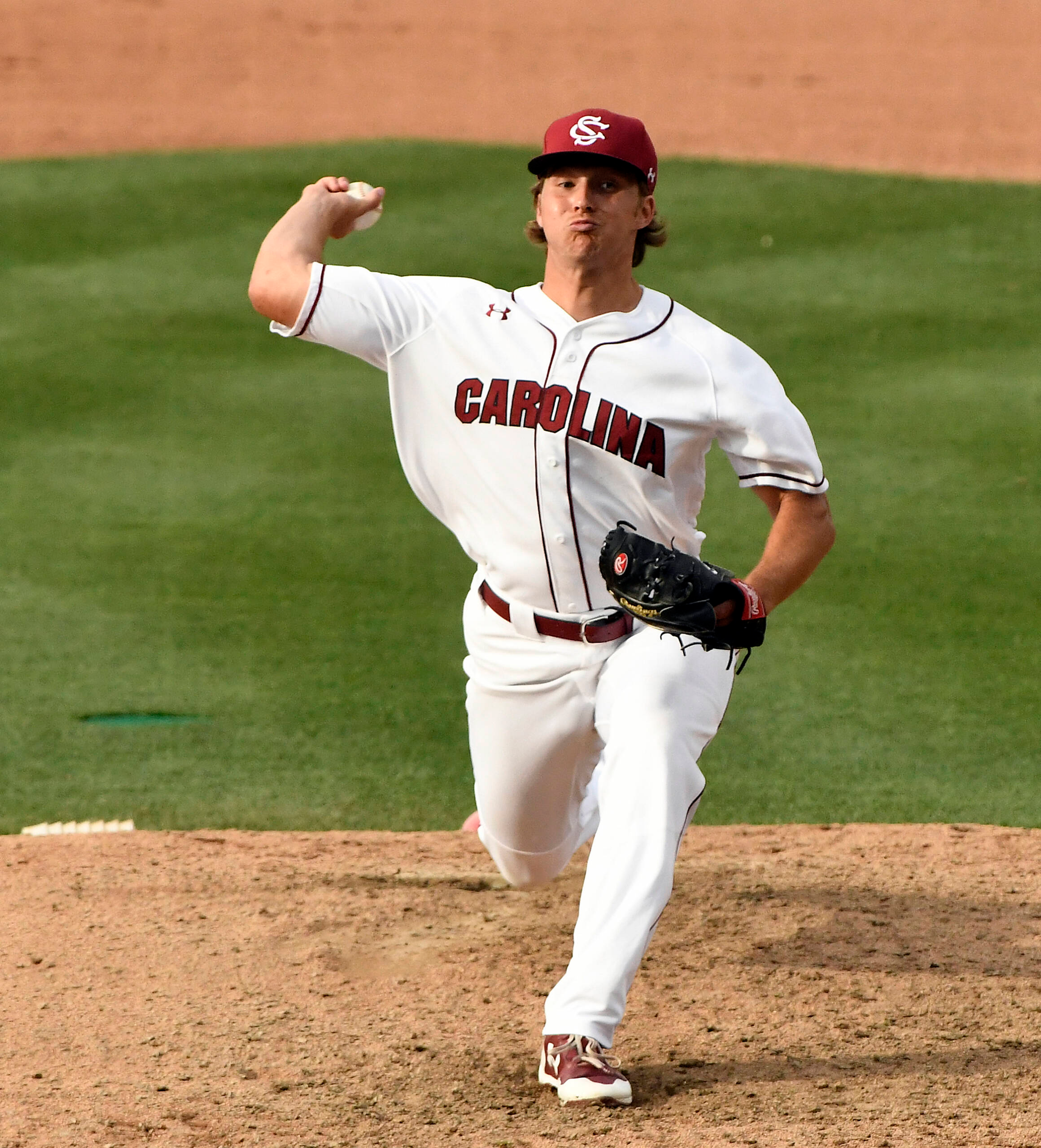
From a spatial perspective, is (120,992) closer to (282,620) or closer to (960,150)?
(282,620)

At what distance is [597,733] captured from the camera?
406cm

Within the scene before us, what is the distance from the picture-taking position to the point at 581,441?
388 cm

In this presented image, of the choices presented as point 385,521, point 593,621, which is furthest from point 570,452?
point 385,521

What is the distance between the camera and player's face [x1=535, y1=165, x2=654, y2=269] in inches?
153

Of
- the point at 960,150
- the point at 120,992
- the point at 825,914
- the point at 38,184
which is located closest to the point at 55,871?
the point at 120,992

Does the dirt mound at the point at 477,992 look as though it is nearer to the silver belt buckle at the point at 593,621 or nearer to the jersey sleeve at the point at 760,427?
the silver belt buckle at the point at 593,621

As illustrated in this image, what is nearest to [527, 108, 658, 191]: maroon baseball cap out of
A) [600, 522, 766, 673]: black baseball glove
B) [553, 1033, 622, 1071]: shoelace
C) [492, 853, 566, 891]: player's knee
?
[600, 522, 766, 673]: black baseball glove

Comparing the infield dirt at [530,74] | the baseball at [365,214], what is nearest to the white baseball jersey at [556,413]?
the baseball at [365,214]

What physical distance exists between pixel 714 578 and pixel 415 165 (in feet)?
41.0

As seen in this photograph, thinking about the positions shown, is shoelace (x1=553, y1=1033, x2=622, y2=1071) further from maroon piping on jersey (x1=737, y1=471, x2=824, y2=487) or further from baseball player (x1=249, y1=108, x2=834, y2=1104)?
maroon piping on jersey (x1=737, y1=471, x2=824, y2=487)

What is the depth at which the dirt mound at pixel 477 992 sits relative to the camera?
347 centimetres

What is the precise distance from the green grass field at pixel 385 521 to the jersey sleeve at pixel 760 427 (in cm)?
215

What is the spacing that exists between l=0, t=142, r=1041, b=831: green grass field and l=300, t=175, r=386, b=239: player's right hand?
220 cm

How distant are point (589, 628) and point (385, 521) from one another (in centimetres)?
448
